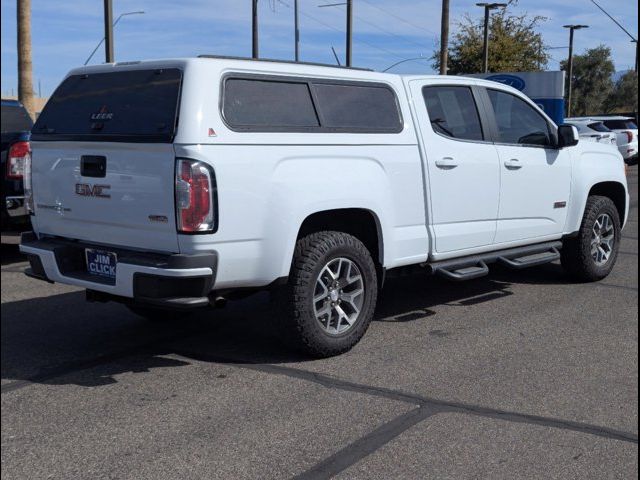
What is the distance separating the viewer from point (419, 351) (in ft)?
18.8

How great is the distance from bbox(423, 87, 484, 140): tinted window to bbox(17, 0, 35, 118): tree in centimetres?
1234

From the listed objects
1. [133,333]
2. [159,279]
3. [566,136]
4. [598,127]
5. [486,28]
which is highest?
[486,28]

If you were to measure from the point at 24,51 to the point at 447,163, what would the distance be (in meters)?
13.5

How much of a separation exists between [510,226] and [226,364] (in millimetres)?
2920

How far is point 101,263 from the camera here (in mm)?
5305

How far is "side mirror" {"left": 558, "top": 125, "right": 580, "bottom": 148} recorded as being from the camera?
24.2ft

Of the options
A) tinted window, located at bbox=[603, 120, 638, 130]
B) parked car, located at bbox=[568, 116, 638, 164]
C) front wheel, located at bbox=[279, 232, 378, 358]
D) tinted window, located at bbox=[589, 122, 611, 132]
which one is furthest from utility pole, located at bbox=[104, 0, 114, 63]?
tinted window, located at bbox=[603, 120, 638, 130]

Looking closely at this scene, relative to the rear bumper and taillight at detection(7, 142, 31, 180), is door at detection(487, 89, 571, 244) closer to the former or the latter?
the rear bumper

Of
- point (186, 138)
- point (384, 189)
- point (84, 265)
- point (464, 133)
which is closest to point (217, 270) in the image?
point (186, 138)

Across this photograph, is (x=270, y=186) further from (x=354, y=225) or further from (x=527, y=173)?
(x=527, y=173)

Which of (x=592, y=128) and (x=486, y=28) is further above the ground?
(x=486, y=28)

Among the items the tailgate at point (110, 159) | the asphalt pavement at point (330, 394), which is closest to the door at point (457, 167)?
the asphalt pavement at point (330, 394)

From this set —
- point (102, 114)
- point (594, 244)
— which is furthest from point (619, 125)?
point (102, 114)

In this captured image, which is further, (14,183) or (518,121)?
(14,183)
